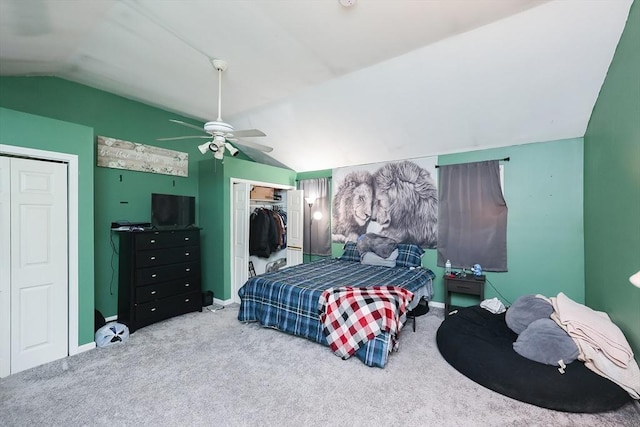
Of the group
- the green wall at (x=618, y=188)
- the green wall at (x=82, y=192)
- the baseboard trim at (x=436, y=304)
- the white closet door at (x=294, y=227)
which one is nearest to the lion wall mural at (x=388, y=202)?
the white closet door at (x=294, y=227)

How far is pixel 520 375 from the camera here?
6.55ft

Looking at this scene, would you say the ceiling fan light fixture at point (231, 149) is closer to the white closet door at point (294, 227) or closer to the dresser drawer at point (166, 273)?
the dresser drawer at point (166, 273)

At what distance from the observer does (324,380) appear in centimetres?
225

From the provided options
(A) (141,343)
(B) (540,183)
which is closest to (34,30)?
(A) (141,343)

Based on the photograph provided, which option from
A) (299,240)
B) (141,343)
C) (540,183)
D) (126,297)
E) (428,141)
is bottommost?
(141,343)

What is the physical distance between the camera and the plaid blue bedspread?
8.44 feet

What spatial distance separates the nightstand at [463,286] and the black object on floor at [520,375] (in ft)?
3.03

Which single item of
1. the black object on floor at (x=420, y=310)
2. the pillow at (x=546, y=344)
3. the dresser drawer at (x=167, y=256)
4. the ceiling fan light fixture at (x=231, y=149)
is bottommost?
the black object on floor at (x=420, y=310)

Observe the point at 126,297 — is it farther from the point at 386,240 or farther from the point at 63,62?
the point at 386,240

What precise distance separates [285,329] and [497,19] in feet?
11.6

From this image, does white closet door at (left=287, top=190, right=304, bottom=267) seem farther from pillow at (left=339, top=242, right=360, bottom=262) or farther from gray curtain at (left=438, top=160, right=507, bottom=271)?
gray curtain at (left=438, top=160, right=507, bottom=271)

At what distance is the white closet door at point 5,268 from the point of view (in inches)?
90.3

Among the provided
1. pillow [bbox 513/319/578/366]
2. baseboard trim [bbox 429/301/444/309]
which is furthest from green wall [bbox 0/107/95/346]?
baseboard trim [bbox 429/301/444/309]

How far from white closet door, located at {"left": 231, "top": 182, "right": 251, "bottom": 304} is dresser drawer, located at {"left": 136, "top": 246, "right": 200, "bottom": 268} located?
2.12 feet
